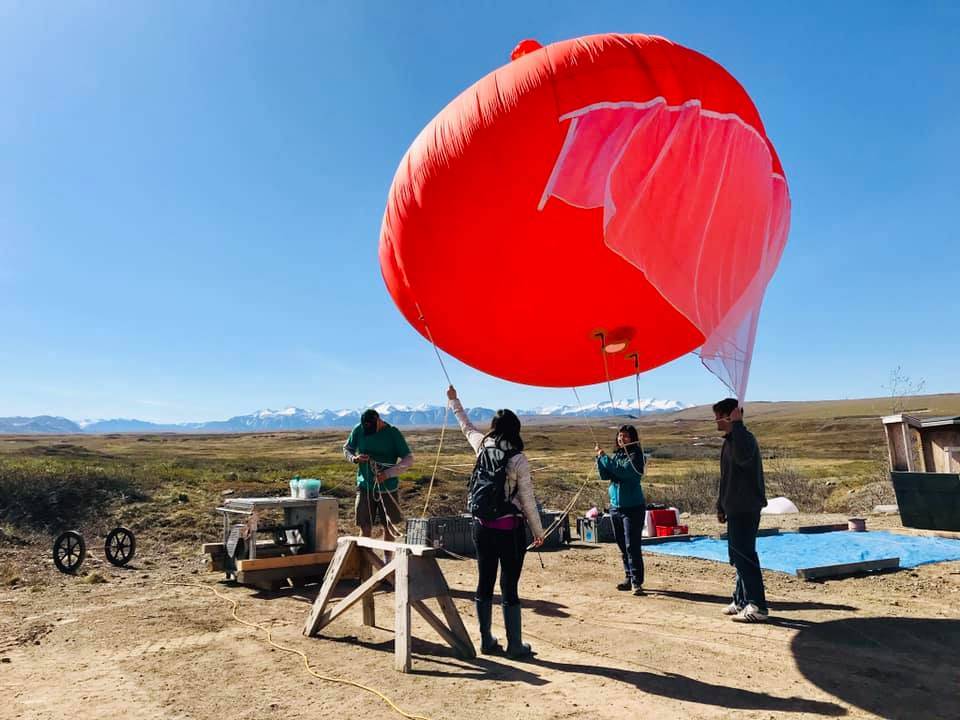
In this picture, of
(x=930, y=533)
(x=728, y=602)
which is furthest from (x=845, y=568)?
(x=930, y=533)

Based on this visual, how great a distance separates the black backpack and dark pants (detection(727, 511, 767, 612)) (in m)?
2.26

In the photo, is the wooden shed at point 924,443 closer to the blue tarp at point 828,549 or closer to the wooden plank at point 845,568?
the blue tarp at point 828,549

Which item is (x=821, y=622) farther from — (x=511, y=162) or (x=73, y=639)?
(x=73, y=639)

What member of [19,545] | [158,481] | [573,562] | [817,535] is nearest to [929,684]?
[573,562]

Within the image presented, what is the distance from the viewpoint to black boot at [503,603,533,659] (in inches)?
205

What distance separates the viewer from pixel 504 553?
5.18m

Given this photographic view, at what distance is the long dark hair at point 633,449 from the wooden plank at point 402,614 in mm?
3104

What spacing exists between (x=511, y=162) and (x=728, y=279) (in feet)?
6.74

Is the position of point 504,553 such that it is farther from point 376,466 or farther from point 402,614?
point 376,466

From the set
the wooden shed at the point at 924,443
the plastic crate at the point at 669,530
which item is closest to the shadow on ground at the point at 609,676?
the plastic crate at the point at 669,530

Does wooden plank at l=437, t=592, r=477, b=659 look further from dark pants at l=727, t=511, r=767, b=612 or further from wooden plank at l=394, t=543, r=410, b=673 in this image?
dark pants at l=727, t=511, r=767, b=612

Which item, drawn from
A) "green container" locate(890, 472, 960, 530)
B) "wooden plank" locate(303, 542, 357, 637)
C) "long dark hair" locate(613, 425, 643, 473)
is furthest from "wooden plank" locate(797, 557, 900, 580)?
"wooden plank" locate(303, 542, 357, 637)

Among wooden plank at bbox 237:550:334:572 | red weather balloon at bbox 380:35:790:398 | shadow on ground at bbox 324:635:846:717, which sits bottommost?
shadow on ground at bbox 324:635:846:717

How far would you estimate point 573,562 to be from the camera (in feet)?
32.8
